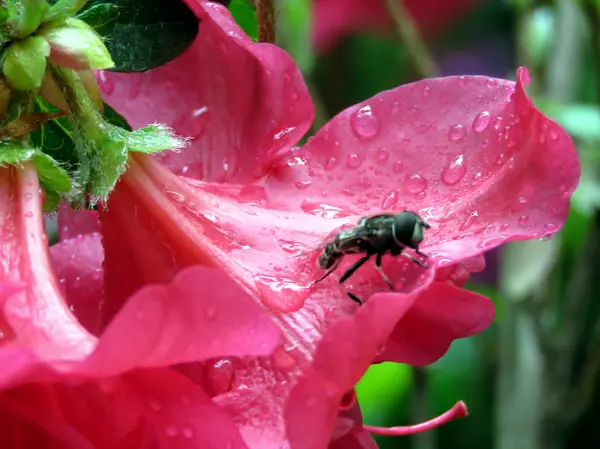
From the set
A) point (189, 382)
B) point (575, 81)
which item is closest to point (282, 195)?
point (189, 382)

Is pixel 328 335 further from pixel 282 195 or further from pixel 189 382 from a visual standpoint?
pixel 282 195

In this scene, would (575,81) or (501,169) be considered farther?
(575,81)

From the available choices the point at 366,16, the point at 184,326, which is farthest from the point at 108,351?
the point at 366,16

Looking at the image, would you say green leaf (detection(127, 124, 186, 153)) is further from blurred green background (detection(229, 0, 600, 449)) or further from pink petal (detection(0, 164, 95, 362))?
blurred green background (detection(229, 0, 600, 449))

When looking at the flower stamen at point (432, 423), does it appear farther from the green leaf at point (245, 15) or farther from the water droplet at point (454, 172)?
the green leaf at point (245, 15)

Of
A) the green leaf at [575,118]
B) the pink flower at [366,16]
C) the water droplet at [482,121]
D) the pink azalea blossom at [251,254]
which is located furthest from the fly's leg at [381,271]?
the pink flower at [366,16]

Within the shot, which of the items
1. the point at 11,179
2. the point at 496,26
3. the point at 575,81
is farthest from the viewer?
the point at 496,26

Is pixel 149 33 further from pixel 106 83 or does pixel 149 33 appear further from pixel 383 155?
pixel 383 155

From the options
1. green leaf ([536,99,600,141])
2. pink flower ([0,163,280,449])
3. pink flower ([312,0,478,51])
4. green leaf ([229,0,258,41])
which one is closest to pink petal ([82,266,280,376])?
pink flower ([0,163,280,449])
